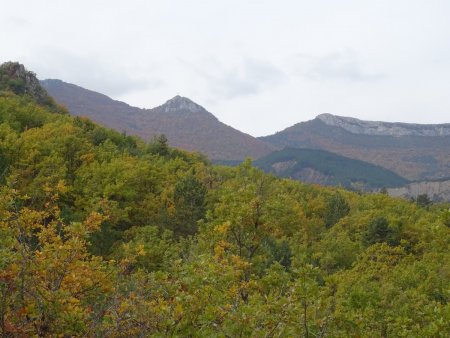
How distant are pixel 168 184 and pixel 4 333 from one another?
39422 millimetres

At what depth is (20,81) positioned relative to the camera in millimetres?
79625

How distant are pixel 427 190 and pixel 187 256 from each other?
17729 centimetres

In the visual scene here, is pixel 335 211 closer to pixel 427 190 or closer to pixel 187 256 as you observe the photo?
pixel 187 256

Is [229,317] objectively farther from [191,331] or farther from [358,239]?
[358,239]

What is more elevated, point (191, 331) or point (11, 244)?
point (11, 244)

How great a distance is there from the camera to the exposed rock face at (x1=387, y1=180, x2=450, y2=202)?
170 m

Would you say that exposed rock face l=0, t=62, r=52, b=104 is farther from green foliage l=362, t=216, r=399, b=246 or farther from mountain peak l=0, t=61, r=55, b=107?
green foliage l=362, t=216, r=399, b=246

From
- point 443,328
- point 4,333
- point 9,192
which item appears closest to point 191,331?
point 4,333

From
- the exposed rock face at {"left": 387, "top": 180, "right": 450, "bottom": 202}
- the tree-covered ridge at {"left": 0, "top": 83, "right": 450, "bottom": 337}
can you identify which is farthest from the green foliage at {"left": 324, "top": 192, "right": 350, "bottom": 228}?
the exposed rock face at {"left": 387, "top": 180, "right": 450, "bottom": 202}

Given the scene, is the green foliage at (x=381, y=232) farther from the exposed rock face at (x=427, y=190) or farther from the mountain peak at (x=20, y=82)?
the exposed rock face at (x=427, y=190)

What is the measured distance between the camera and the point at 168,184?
4566 cm

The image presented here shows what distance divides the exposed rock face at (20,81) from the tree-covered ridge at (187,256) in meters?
16.7

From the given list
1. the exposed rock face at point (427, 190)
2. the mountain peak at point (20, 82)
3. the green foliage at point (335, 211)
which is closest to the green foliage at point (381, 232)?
the green foliage at point (335, 211)

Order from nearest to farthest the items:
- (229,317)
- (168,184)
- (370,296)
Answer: (229,317) → (370,296) → (168,184)
